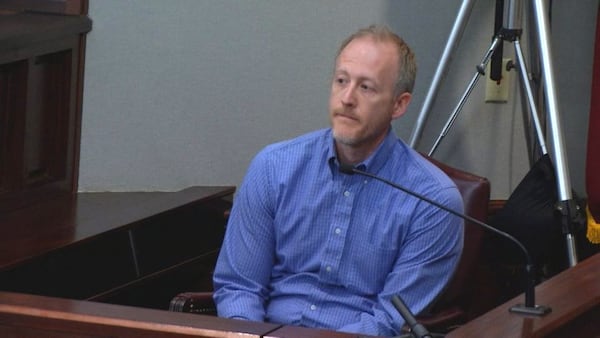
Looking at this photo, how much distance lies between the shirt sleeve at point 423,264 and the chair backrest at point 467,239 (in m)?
0.22

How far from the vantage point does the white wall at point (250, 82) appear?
3.80m

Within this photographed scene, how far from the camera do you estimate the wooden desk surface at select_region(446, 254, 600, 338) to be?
5.95 ft

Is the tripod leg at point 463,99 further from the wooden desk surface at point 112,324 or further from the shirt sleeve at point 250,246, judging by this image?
the wooden desk surface at point 112,324

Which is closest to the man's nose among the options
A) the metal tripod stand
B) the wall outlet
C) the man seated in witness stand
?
the man seated in witness stand

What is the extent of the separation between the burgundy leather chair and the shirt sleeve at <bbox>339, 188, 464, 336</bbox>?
4.2 inches

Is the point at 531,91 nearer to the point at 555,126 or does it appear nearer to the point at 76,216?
the point at 555,126

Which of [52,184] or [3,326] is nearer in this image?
[3,326]

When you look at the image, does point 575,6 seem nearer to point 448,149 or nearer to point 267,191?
point 448,149

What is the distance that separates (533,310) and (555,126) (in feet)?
4.82

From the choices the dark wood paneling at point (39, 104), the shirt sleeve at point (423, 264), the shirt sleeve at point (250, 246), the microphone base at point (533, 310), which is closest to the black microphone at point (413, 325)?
the microphone base at point (533, 310)

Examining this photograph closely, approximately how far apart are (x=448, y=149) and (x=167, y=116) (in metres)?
0.87

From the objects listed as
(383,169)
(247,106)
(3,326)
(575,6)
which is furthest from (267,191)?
(575,6)

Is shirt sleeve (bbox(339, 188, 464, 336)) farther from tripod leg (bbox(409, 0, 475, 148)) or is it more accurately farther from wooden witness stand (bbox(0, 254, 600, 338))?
tripod leg (bbox(409, 0, 475, 148))

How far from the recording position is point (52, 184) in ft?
12.3
